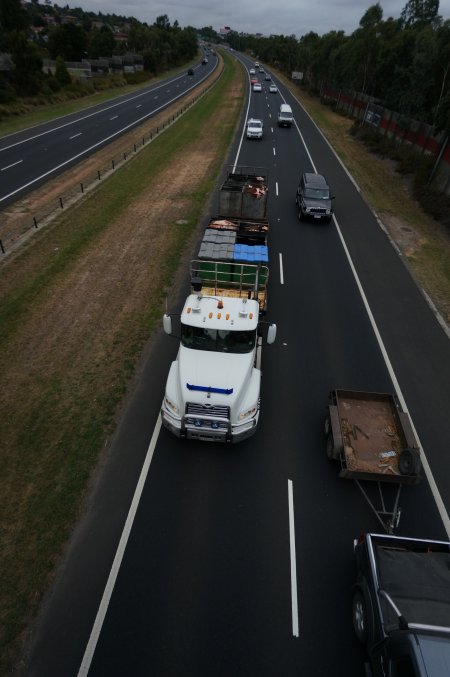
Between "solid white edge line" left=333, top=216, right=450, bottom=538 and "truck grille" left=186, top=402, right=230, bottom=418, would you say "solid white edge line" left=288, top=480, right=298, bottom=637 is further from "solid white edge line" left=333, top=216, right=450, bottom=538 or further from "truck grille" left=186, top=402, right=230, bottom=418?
"solid white edge line" left=333, top=216, right=450, bottom=538

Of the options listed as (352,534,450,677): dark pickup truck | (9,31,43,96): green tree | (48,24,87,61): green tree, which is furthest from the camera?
(48,24,87,61): green tree

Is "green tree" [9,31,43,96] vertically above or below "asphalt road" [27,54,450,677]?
above

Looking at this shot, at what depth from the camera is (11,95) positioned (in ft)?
176

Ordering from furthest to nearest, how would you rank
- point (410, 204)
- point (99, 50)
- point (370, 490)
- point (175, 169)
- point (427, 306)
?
point (99, 50), point (175, 169), point (410, 204), point (427, 306), point (370, 490)

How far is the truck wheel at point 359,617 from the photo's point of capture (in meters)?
7.29

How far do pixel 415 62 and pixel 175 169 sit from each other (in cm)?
2299

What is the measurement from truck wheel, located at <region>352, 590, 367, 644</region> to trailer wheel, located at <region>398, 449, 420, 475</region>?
119 inches

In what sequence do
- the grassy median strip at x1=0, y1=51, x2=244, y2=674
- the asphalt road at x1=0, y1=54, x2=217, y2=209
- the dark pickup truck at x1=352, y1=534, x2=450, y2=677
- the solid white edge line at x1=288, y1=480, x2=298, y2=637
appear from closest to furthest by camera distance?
the dark pickup truck at x1=352, y1=534, x2=450, y2=677 < the solid white edge line at x1=288, y1=480, x2=298, y2=637 < the grassy median strip at x1=0, y1=51, x2=244, y2=674 < the asphalt road at x1=0, y1=54, x2=217, y2=209

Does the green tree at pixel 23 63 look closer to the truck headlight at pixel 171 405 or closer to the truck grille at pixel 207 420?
the truck headlight at pixel 171 405

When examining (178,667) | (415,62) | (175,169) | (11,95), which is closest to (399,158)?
(415,62)

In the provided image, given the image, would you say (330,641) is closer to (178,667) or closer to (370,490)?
(178,667)

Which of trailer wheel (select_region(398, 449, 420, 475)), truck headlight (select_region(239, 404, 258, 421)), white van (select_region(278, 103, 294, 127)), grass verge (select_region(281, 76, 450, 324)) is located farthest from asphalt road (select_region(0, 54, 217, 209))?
trailer wheel (select_region(398, 449, 420, 475))

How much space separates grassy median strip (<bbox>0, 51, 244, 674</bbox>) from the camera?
8.80m

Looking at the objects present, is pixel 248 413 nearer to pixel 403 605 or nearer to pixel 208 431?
pixel 208 431
